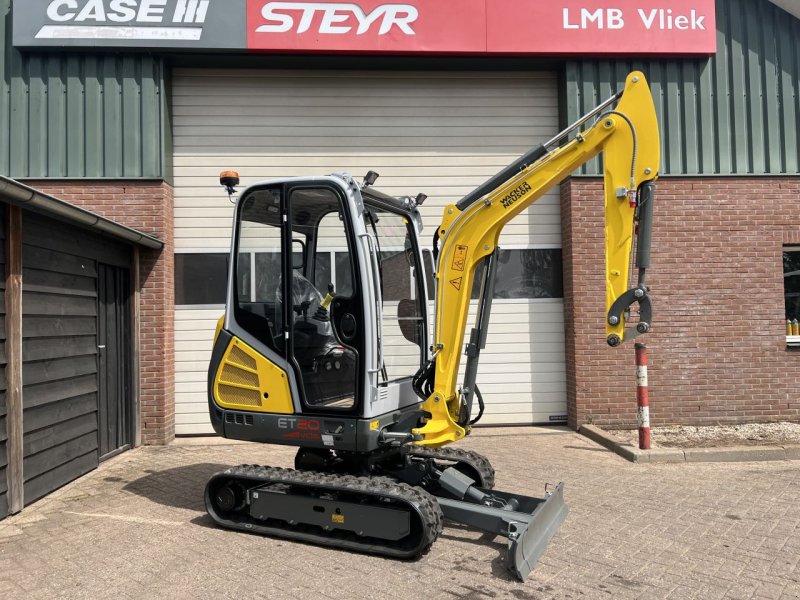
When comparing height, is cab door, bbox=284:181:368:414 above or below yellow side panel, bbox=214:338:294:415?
above

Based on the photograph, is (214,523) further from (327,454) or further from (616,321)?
(616,321)

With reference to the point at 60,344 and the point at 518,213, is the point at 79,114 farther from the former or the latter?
the point at 518,213

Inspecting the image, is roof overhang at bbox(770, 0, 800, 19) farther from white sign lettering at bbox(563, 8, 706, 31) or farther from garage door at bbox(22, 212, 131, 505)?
garage door at bbox(22, 212, 131, 505)

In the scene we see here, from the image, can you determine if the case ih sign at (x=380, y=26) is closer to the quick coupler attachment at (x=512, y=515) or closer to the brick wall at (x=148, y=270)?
the brick wall at (x=148, y=270)

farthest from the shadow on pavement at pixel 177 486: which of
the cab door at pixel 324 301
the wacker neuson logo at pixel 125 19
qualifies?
the wacker neuson logo at pixel 125 19

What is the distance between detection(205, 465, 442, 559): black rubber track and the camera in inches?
172

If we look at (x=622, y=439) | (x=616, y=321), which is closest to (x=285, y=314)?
(x=616, y=321)

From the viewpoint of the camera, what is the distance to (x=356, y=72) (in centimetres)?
941

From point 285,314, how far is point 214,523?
71.4 inches

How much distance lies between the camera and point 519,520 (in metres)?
4.34

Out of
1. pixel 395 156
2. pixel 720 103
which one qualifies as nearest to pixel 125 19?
pixel 395 156

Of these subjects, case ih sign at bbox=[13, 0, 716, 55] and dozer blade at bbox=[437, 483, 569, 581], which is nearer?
dozer blade at bbox=[437, 483, 569, 581]

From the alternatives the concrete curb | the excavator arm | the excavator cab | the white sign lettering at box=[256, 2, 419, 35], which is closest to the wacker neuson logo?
the white sign lettering at box=[256, 2, 419, 35]

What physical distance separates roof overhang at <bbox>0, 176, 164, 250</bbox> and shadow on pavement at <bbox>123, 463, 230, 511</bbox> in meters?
2.71
